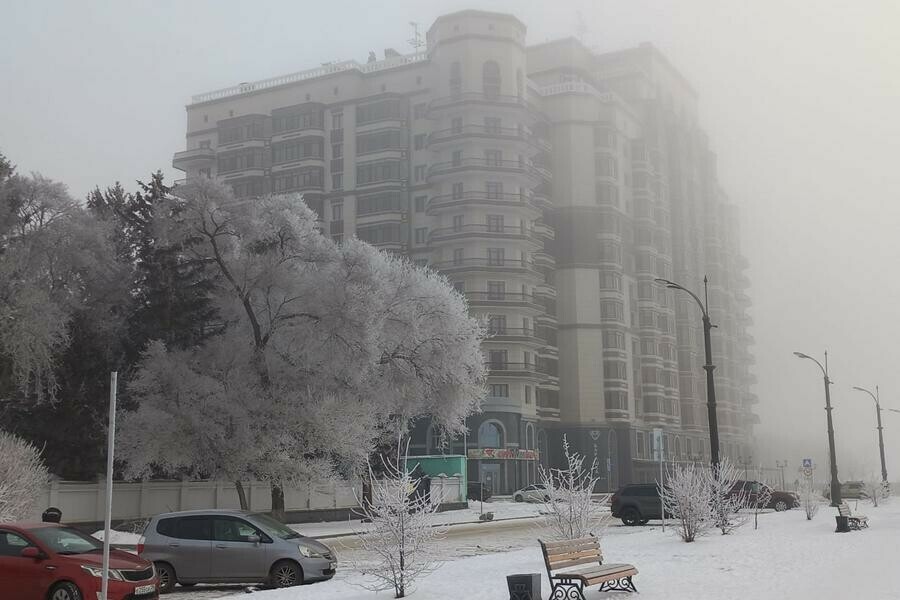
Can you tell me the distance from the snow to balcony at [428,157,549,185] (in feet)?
220

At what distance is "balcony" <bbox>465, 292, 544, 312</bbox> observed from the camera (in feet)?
298

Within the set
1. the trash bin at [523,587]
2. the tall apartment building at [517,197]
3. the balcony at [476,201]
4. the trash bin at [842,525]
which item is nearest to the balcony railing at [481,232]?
the tall apartment building at [517,197]

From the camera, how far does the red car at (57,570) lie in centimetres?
1540

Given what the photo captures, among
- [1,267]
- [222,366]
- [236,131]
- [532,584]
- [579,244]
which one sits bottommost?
[532,584]

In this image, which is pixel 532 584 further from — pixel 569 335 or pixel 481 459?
pixel 569 335

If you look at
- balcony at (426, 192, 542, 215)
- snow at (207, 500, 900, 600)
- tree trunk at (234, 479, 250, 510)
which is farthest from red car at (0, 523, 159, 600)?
balcony at (426, 192, 542, 215)

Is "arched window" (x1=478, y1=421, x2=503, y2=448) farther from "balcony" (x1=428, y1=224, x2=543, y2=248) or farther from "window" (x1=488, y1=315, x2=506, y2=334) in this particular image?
"balcony" (x1=428, y1=224, x2=543, y2=248)

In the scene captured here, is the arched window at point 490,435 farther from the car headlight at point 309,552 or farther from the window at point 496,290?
the car headlight at point 309,552

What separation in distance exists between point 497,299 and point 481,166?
1291cm

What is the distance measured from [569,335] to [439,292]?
5529 centimetres

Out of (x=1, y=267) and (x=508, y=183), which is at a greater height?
(x=508, y=183)

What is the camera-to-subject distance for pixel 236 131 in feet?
351

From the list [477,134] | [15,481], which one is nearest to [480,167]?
[477,134]

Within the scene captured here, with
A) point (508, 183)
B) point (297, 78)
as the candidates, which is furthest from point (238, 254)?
point (297, 78)
